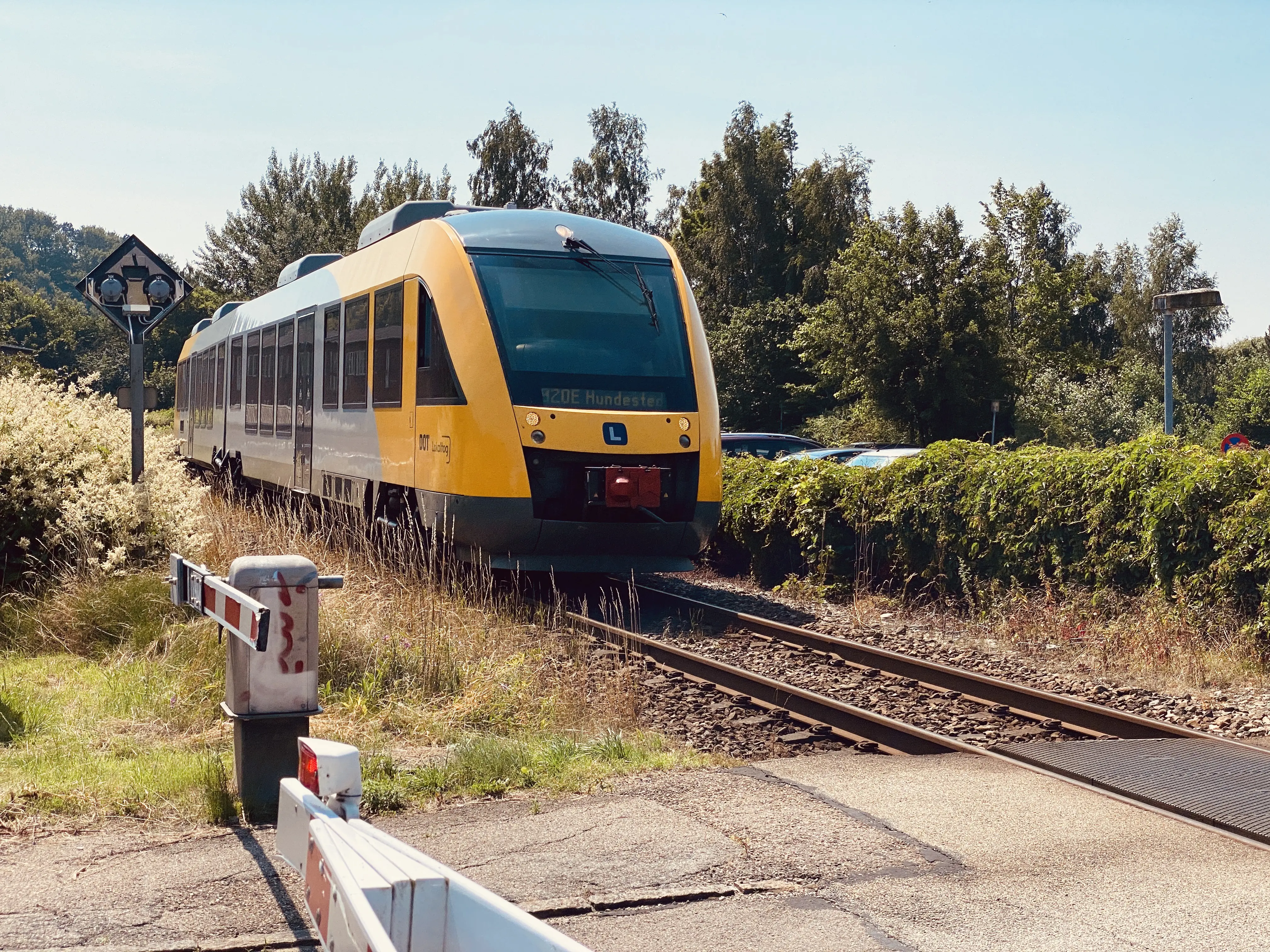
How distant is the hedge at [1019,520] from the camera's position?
943 centimetres

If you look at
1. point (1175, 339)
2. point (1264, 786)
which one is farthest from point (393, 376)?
point (1175, 339)

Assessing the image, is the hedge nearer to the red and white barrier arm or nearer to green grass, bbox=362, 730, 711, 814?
green grass, bbox=362, 730, 711, 814

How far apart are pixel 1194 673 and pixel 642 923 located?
628 centimetres

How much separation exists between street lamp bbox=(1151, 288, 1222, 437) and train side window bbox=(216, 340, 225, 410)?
1512 cm

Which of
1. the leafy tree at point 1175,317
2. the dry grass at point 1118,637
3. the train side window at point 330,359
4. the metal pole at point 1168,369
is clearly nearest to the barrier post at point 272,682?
the dry grass at point 1118,637

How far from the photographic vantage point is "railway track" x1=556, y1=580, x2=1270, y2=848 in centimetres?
605

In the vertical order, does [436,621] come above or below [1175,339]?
below

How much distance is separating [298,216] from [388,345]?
1587 inches

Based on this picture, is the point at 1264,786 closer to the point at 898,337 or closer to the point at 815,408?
the point at 898,337

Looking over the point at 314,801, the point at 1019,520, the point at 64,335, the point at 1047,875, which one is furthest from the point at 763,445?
the point at 64,335

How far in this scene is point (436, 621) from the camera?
29.9 feet

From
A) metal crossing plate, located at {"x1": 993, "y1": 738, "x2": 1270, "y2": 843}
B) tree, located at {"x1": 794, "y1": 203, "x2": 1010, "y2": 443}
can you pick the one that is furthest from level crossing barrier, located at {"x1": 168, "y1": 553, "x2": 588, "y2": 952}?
tree, located at {"x1": 794, "y1": 203, "x2": 1010, "y2": 443}

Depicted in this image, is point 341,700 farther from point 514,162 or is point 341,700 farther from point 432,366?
point 514,162

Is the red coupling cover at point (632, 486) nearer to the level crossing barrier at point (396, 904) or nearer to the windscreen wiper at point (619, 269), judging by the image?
the windscreen wiper at point (619, 269)
